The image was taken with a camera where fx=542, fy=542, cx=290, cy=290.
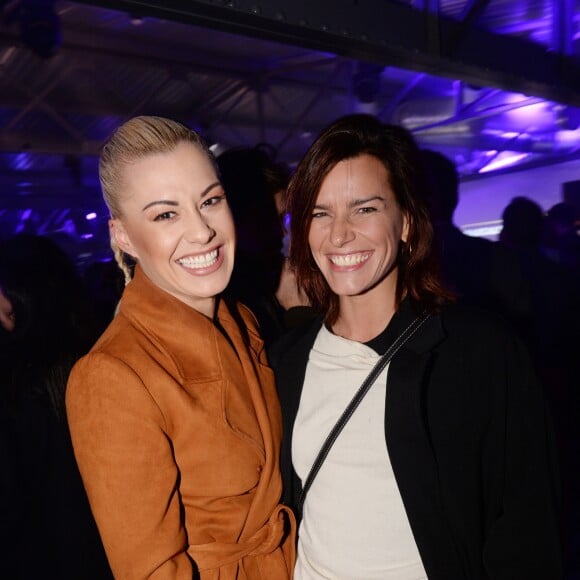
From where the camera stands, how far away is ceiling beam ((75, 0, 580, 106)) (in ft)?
7.47

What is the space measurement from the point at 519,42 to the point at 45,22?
12.3 feet

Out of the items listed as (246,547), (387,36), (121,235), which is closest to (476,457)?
(246,547)

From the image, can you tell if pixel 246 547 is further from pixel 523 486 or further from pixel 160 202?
pixel 160 202

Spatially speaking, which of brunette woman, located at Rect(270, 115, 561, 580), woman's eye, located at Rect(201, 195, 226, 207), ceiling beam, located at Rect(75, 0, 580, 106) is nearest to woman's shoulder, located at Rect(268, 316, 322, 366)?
brunette woman, located at Rect(270, 115, 561, 580)

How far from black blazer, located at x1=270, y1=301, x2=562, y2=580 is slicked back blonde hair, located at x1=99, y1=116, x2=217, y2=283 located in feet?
2.66

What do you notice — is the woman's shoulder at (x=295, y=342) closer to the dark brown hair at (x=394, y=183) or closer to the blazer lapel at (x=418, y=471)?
the dark brown hair at (x=394, y=183)

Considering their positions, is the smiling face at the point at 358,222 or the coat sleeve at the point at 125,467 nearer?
the coat sleeve at the point at 125,467

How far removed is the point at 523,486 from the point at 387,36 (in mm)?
2436

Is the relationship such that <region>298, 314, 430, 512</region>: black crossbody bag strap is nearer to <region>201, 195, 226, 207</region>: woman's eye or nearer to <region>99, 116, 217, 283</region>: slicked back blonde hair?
<region>201, 195, 226, 207</region>: woman's eye

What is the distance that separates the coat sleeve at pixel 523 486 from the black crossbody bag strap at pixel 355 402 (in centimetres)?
26

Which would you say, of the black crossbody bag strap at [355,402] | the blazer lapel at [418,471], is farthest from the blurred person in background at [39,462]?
the blazer lapel at [418,471]

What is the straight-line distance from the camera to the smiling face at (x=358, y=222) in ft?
5.12

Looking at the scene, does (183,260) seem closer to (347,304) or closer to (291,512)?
(347,304)

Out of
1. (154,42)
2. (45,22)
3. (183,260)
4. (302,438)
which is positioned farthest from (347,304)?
(154,42)
